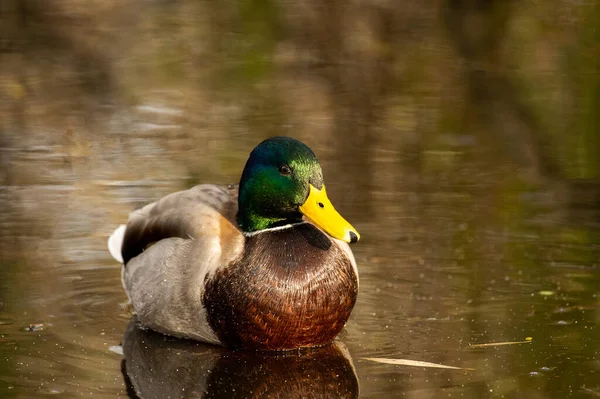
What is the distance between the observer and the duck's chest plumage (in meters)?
5.30

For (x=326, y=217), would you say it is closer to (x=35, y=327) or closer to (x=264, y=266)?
(x=264, y=266)

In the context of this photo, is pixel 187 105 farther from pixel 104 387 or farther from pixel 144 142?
pixel 104 387

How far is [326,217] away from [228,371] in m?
0.84

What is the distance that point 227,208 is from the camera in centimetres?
582

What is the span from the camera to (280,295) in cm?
529

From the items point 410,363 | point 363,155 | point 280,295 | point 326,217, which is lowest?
point 363,155

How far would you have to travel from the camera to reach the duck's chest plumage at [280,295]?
530 centimetres

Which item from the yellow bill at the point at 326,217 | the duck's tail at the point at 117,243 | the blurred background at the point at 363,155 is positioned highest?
the yellow bill at the point at 326,217

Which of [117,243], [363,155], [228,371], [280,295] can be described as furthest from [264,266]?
[363,155]

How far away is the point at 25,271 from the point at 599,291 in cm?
317

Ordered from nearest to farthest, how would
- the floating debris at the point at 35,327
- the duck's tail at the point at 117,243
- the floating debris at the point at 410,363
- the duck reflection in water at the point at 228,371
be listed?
1. the duck reflection in water at the point at 228,371
2. the floating debris at the point at 410,363
3. the floating debris at the point at 35,327
4. the duck's tail at the point at 117,243

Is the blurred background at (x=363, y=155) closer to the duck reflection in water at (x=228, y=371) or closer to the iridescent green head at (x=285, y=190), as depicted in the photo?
the duck reflection in water at (x=228, y=371)

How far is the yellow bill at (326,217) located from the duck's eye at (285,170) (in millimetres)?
124

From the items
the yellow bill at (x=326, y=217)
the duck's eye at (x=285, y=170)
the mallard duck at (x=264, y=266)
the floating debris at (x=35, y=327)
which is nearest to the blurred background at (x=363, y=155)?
the floating debris at (x=35, y=327)
